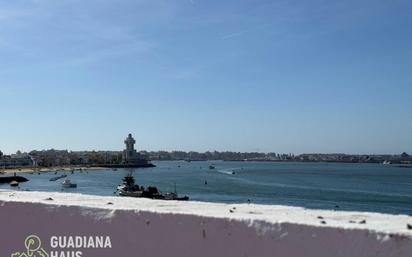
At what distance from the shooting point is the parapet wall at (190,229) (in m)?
2.70

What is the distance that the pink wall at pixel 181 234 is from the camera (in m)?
2.68

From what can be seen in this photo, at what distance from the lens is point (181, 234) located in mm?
3303

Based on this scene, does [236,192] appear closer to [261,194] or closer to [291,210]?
[261,194]

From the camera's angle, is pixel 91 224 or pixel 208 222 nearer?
pixel 208 222

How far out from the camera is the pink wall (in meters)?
2.68

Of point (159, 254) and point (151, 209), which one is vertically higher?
point (151, 209)

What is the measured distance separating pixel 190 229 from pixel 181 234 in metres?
0.07

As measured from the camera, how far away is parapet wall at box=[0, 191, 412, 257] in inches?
106

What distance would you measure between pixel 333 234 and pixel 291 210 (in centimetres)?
69

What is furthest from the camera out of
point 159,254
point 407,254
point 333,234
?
point 159,254

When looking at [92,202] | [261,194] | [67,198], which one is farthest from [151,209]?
[261,194]

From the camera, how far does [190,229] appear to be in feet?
10.7

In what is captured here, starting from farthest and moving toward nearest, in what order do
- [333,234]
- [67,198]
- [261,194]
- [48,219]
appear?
[261,194]
[67,198]
[48,219]
[333,234]

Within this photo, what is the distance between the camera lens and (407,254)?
2475mm
